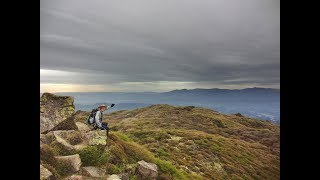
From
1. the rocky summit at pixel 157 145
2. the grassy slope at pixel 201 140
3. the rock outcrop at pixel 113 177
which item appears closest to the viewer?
the rock outcrop at pixel 113 177

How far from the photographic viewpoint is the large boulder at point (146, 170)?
894 centimetres

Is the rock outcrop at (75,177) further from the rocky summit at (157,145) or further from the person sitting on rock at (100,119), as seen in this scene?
the person sitting on rock at (100,119)

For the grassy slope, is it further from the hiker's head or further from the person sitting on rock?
the hiker's head

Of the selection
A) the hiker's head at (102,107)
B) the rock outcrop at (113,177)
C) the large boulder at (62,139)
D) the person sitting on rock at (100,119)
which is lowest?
the rock outcrop at (113,177)

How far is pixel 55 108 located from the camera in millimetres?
9453

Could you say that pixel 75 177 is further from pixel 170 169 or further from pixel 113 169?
pixel 170 169

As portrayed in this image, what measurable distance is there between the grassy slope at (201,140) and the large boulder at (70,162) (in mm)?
1266

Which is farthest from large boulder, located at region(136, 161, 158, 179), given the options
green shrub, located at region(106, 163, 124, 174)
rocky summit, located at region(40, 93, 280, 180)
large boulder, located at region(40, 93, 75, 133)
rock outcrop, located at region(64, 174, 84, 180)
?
large boulder, located at region(40, 93, 75, 133)

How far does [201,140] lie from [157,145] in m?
1.36

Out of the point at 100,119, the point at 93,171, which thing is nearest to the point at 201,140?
the point at 100,119

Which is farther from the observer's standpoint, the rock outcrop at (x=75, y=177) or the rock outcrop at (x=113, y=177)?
the rock outcrop at (x=113, y=177)

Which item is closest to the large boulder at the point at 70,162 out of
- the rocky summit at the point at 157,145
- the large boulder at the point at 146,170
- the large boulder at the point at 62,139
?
the rocky summit at the point at 157,145
